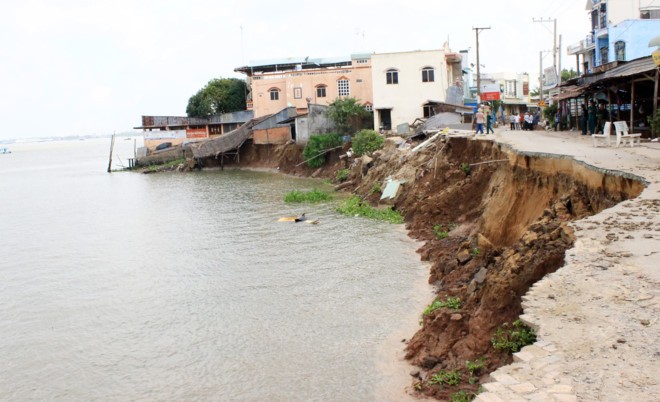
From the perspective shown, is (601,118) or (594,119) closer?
(601,118)

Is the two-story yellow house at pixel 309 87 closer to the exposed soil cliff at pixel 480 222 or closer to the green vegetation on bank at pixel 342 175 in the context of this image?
the green vegetation on bank at pixel 342 175

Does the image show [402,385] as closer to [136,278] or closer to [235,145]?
[136,278]

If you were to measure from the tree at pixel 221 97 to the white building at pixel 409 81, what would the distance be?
971 inches

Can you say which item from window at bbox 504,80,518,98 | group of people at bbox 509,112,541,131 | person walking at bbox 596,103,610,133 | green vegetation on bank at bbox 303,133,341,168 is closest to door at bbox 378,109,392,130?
green vegetation on bank at bbox 303,133,341,168

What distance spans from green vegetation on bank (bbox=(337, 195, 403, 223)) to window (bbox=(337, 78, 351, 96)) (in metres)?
24.5

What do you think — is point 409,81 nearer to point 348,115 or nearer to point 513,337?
point 348,115

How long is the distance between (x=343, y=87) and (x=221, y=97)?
19.1 metres

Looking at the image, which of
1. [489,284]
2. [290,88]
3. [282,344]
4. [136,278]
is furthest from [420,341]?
[290,88]

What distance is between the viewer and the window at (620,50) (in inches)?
1607

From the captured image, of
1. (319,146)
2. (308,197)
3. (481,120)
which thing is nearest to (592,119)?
(481,120)

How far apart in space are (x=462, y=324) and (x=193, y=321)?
6.28m

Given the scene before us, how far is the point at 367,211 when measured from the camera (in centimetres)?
2492

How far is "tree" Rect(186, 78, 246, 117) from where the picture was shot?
6506 cm

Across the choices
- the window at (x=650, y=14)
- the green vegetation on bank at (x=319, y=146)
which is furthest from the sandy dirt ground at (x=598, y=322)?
the window at (x=650, y=14)
